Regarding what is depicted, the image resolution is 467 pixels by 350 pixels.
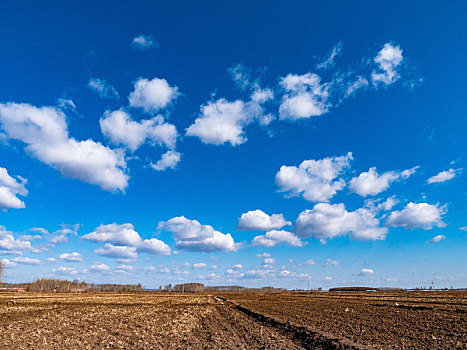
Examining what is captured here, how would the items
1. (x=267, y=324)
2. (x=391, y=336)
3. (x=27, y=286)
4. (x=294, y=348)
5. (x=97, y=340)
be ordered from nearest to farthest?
(x=294, y=348) < (x=97, y=340) < (x=391, y=336) < (x=267, y=324) < (x=27, y=286)

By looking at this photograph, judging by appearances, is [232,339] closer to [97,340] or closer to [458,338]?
[97,340]

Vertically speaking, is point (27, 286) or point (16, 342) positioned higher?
point (16, 342)

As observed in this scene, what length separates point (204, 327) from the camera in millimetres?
24031

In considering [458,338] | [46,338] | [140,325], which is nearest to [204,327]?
[140,325]

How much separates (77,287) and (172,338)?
648 ft

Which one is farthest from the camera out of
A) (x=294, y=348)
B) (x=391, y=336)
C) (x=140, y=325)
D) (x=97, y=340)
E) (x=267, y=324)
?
(x=267, y=324)

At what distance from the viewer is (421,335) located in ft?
62.7

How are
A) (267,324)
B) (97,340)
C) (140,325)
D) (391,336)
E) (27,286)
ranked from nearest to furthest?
(97,340), (391,336), (140,325), (267,324), (27,286)

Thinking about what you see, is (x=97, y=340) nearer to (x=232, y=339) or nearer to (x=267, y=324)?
(x=232, y=339)

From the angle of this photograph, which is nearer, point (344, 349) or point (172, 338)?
point (344, 349)

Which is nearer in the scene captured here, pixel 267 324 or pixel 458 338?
pixel 458 338

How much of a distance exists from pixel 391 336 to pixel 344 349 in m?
6.11

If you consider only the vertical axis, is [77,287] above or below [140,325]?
below

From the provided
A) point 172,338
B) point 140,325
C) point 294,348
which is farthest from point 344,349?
point 140,325
